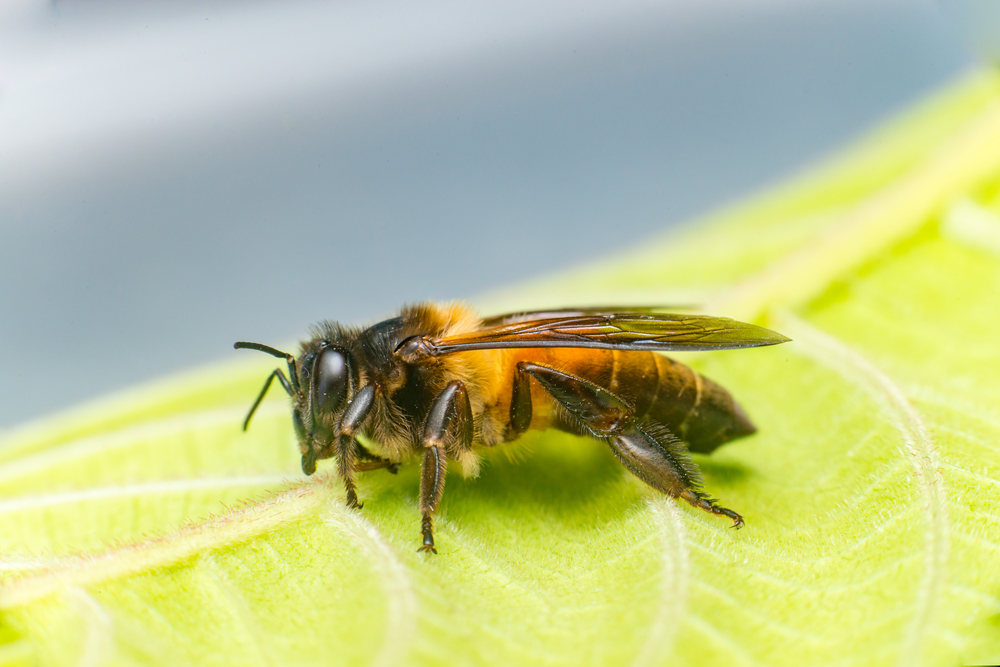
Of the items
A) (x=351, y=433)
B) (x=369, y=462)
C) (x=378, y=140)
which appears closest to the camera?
(x=351, y=433)

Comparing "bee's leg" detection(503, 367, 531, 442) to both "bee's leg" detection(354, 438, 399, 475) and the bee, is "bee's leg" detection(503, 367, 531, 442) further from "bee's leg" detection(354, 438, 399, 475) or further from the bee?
"bee's leg" detection(354, 438, 399, 475)

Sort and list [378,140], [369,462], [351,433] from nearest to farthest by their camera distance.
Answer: [351,433]
[369,462]
[378,140]

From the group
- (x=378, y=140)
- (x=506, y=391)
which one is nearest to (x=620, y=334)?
(x=506, y=391)

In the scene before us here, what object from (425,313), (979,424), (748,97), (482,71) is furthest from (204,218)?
(979,424)

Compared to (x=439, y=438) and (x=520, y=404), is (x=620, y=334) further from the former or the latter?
(x=439, y=438)

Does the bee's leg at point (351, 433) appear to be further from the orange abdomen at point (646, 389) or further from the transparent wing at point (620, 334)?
the orange abdomen at point (646, 389)

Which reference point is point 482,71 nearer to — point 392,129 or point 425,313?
point 392,129
